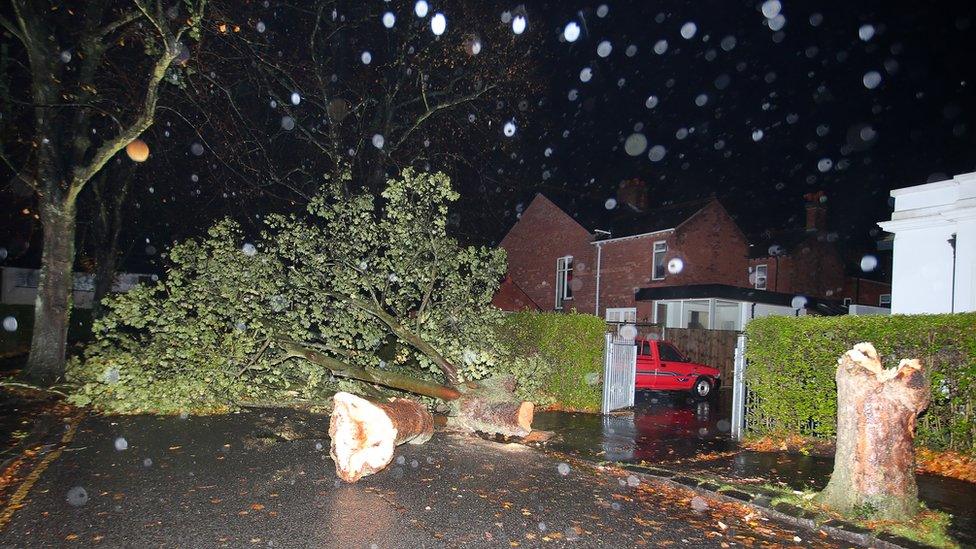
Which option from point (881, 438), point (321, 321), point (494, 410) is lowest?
point (494, 410)

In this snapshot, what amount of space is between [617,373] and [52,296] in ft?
38.2

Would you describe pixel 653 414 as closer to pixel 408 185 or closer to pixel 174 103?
pixel 408 185

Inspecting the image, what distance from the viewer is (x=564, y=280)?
29406mm

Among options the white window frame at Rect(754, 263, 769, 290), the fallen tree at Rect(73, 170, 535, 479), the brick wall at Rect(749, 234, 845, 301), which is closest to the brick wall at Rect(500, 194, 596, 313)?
the white window frame at Rect(754, 263, 769, 290)

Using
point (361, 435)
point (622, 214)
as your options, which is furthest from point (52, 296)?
point (622, 214)

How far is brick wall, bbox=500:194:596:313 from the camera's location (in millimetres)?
28109

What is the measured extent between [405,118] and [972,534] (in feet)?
49.0

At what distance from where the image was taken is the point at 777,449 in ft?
29.8

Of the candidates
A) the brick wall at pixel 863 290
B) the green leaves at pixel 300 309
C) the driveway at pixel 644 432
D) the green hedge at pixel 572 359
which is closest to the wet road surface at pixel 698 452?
the driveway at pixel 644 432

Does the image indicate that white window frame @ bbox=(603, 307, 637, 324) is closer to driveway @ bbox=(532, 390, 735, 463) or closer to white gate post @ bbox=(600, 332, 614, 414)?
driveway @ bbox=(532, 390, 735, 463)

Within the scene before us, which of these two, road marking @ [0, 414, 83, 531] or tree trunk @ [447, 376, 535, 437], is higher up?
tree trunk @ [447, 376, 535, 437]

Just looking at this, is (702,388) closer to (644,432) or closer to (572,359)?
(572,359)

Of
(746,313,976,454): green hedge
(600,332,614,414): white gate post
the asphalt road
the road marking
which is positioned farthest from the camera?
(600,332,614,414): white gate post

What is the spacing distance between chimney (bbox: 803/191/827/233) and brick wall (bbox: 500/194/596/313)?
1119cm
